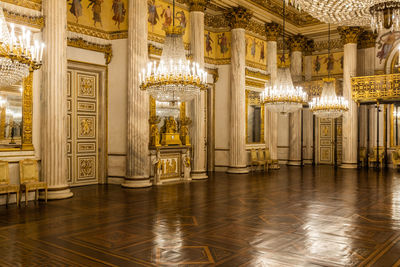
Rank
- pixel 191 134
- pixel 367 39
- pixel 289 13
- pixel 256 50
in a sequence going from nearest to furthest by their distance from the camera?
pixel 191 134 → pixel 256 50 → pixel 289 13 → pixel 367 39

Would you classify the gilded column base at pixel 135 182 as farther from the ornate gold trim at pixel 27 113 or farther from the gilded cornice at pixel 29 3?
the gilded cornice at pixel 29 3

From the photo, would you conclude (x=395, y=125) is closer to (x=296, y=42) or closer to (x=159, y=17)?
(x=296, y=42)

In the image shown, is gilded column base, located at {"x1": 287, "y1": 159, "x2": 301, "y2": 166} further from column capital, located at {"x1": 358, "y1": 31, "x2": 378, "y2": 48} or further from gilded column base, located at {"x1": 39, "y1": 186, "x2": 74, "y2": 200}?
gilded column base, located at {"x1": 39, "y1": 186, "x2": 74, "y2": 200}

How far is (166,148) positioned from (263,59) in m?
7.05

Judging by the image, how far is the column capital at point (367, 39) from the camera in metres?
16.8

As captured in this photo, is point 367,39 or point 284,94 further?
point 367,39

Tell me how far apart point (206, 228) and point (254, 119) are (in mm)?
10363

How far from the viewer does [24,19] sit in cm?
794

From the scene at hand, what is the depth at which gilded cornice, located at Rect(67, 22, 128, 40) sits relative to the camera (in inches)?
397

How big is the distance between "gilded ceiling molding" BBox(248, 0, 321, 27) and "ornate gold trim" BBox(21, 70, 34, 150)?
9391 mm

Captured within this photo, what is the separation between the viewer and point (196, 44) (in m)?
12.3

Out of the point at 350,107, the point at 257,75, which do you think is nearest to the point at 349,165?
the point at 350,107

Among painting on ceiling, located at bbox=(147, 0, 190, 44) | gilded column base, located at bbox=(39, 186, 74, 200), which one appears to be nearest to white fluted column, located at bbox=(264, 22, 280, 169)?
painting on ceiling, located at bbox=(147, 0, 190, 44)

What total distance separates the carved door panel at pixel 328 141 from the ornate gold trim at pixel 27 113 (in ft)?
46.5
